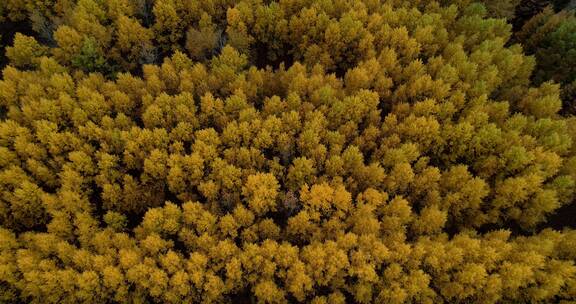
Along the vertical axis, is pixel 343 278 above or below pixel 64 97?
below

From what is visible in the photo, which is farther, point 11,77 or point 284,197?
point 11,77

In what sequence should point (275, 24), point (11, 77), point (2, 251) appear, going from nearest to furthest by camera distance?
point (2, 251) → point (11, 77) → point (275, 24)

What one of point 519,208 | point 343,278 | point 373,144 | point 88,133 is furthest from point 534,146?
point 88,133

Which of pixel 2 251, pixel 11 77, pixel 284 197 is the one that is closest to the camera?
pixel 2 251

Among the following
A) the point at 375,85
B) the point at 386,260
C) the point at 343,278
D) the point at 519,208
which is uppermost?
the point at 375,85

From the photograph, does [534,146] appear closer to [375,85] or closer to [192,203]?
[375,85]

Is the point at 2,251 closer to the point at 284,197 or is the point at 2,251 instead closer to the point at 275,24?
the point at 284,197
